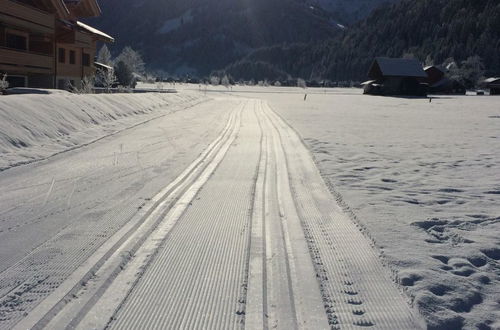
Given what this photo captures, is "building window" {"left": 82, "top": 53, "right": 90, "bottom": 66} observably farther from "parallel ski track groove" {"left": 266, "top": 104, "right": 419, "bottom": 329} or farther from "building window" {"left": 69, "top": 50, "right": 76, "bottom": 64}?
"parallel ski track groove" {"left": 266, "top": 104, "right": 419, "bottom": 329}

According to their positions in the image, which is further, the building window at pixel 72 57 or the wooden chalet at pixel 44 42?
the building window at pixel 72 57

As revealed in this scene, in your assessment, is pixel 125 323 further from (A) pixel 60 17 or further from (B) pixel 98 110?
(A) pixel 60 17

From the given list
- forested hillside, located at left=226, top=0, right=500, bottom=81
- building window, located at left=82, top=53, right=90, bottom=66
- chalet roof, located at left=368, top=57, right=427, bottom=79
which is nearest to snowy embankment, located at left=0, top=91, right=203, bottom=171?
building window, located at left=82, top=53, right=90, bottom=66

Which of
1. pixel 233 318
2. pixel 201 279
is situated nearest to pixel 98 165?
pixel 201 279

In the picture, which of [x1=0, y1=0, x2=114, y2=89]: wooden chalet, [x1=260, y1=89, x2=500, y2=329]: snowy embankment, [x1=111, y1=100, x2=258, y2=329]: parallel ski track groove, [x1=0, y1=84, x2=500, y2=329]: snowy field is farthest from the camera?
[x1=0, y1=0, x2=114, y2=89]: wooden chalet

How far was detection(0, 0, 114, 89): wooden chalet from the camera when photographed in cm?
2288

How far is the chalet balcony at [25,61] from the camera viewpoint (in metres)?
22.1

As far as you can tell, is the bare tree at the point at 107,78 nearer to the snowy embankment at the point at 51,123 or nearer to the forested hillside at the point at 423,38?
the snowy embankment at the point at 51,123

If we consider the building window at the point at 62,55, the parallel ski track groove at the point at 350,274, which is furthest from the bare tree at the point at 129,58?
the parallel ski track groove at the point at 350,274

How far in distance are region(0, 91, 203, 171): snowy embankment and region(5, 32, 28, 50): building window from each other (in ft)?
38.8

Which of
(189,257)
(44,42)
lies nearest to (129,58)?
(44,42)

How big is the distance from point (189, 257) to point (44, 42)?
28.0 m

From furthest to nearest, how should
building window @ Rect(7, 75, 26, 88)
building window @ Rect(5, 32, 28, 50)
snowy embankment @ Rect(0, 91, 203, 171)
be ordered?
1. building window @ Rect(7, 75, 26, 88)
2. building window @ Rect(5, 32, 28, 50)
3. snowy embankment @ Rect(0, 91, 203, 171)

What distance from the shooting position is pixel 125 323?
299 cm
